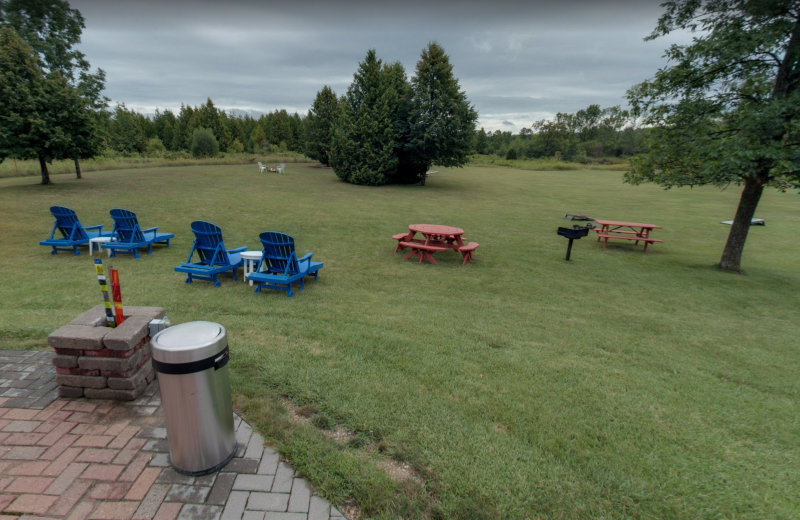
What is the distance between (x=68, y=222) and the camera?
810 centimetres

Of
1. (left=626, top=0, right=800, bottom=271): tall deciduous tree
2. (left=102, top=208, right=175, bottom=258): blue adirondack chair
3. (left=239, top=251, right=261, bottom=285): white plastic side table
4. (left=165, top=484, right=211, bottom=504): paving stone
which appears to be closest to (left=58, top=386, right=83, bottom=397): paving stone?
(left=165, top=484, right=211, bottom=504): paving stone

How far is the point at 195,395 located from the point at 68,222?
8458 millimetres

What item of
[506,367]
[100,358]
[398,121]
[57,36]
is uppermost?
[57,36]

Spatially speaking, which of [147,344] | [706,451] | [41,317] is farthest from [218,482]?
[41,317]

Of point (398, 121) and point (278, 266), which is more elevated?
point (398, 121)

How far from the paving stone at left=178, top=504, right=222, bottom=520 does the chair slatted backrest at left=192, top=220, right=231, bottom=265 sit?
16.1 ft

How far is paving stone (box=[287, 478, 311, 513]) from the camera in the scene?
2.29 meters

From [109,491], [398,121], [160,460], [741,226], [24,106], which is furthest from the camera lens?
[398,121]

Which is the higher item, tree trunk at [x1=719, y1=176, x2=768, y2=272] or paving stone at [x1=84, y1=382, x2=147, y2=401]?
tree trunk at [x1=719, y1=176, x2=768, y2=272]

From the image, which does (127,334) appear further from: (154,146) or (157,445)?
(154,146)

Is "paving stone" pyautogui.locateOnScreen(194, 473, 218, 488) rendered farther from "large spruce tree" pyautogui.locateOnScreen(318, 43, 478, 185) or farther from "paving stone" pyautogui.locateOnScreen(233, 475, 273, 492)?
"large spruce tree" pyautogui.locateOnScreen(318, 43, 478, 185)

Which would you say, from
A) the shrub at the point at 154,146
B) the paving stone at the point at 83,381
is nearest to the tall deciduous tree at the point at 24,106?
the paving stone at the point at 83,381

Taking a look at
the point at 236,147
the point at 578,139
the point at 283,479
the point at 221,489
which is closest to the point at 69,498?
the point at 221,489

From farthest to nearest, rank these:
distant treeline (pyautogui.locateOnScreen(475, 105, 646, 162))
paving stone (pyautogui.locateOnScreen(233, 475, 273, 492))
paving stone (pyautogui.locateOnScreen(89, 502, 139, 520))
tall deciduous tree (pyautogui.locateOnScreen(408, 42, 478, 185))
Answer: distant treeline (pyautogui.locateOnScreen(475, 105, 646, 162)), tall deciduous tree (pyautogui.locateOnScreen(408, 42, 478, 185)), paving stone (pyautogui.locateOnScreen(233, 475, 273, 492)), paving stone (pyautogui.locateOnScreen(89, 502, 139, 520))
